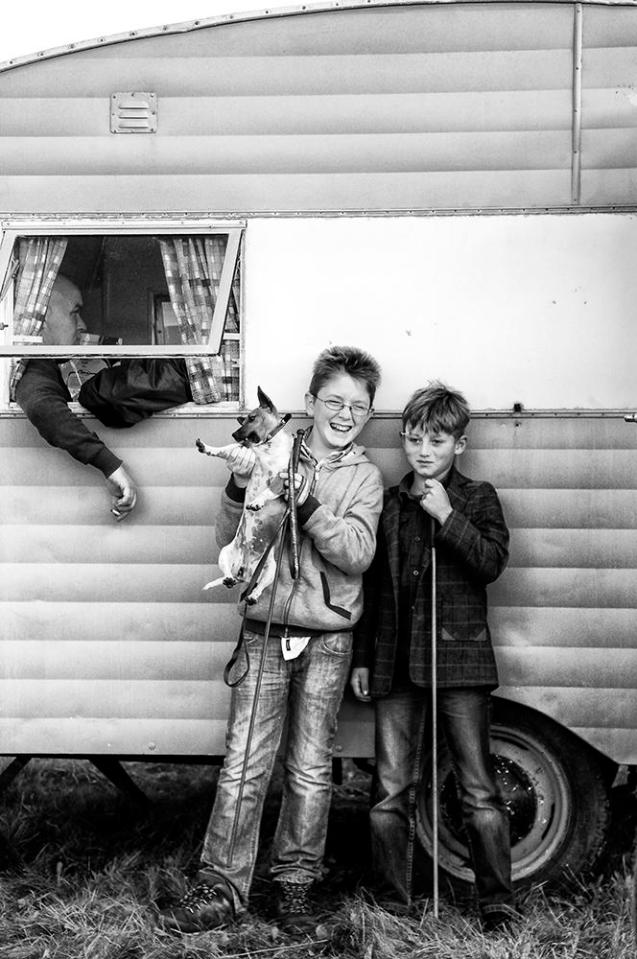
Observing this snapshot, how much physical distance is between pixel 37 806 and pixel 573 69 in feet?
14.8

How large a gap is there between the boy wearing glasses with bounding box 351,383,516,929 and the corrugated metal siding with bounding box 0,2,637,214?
975mm

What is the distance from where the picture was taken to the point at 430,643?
4.54m

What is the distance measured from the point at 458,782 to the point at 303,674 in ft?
2.41

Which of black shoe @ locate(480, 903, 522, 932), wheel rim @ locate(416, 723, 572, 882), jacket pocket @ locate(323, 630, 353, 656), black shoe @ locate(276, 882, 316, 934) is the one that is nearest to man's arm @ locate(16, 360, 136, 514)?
jacket pocket @ locate(323, 630, 353, 656)

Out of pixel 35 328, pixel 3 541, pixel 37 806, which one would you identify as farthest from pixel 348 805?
pixel 35 328

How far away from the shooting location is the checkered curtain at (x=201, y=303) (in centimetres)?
482

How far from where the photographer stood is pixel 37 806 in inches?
244

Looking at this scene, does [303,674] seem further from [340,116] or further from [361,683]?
[340,116]

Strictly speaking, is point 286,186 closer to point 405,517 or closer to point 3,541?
point 405,517

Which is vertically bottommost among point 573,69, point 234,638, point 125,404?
point 234,638

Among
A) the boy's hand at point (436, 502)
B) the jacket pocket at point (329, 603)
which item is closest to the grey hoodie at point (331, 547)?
the jacket pocket at point (329, 603)

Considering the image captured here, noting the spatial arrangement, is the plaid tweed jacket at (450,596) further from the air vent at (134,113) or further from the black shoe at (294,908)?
the air vent at (134,113)

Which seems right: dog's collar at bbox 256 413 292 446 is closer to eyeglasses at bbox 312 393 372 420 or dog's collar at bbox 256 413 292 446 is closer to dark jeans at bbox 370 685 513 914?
eyeglasses at bbox 312 393 372 420

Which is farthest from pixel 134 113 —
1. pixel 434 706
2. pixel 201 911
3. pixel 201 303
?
pixel 201 911
